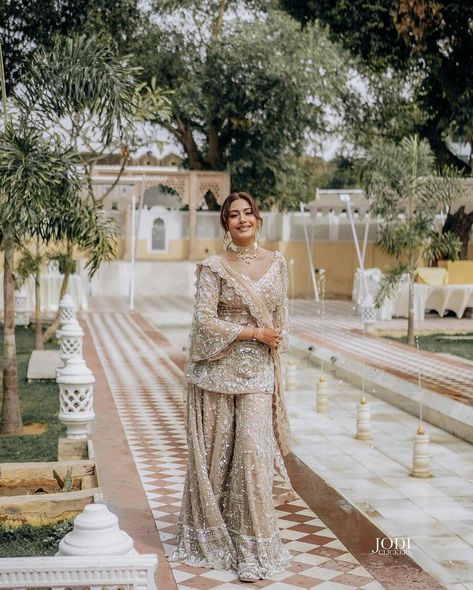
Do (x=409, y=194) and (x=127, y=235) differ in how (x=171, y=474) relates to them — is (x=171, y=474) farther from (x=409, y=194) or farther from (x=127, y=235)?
(x=127, y=235)

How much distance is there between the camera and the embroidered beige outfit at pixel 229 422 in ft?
15.8

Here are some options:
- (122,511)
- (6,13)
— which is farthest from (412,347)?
(122,511)

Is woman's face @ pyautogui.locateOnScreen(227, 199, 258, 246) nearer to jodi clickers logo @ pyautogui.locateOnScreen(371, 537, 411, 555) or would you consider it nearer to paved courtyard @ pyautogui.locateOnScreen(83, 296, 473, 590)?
paved courtyard @ pyautogui.locateOnScreen(83, 296, 473, 590)

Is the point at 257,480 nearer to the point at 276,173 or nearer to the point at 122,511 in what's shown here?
the point at 122,511

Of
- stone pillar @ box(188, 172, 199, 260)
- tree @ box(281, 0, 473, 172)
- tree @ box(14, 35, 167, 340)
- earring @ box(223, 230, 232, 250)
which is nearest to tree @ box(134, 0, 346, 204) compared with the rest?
stone pillar @ box(188, 172, 199, 260)

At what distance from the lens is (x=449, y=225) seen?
71.1 feet

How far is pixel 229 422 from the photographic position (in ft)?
16.2

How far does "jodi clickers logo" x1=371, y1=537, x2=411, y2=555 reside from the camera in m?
5.18

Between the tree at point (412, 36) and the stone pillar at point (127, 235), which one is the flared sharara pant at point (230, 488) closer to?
the tree at point (412, 36)

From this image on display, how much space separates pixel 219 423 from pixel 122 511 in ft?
4.24

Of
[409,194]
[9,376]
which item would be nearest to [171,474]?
[9,376]

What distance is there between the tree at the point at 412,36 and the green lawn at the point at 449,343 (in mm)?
3306

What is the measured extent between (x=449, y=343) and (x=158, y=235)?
12938mm

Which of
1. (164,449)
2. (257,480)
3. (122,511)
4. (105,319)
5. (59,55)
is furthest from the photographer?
(105,319)
